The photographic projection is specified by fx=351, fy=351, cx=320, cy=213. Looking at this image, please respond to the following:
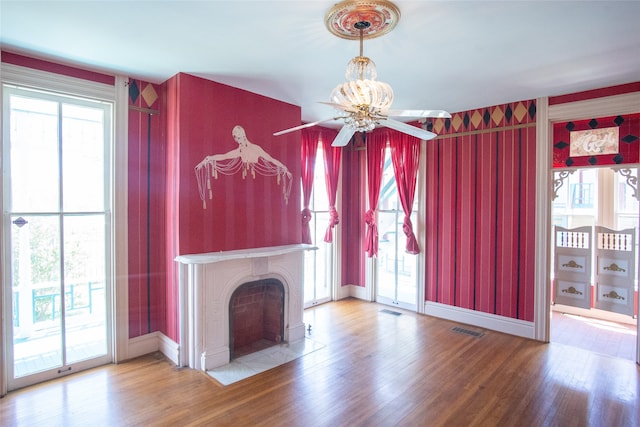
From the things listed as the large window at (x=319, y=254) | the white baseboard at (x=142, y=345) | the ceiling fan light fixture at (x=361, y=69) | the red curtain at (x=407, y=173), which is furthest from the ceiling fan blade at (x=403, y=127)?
the white baseboard at (x=142, y=345)

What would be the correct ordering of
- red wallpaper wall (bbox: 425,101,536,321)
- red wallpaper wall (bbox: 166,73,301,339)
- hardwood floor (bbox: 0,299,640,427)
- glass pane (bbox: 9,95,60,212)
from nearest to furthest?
hardwood floor (bbox: 0,299,640,427) < glass pane (bbox: 9,95,60,212) < red wallpaper wall (bbox: 166,73,301,339) < red wallpaper wall (bbox: 425,101,536,321)

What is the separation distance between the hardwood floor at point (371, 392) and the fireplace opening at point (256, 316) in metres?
0.55

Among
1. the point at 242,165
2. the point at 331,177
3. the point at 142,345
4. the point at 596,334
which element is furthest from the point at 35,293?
the point at 596,334

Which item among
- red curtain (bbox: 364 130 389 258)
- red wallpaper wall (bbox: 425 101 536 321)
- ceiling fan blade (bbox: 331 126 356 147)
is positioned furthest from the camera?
red curtain (bbox: 364 130 389 258)

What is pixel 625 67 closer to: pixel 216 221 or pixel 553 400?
pixel 553 400

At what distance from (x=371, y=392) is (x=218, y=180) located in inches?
91.9

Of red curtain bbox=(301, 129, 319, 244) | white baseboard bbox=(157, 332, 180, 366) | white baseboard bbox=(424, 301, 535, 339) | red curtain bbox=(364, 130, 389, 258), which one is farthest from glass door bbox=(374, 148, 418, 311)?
white baseboard bbox=(157, 332, 180, 366)

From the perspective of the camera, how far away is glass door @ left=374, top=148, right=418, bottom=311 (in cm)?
519

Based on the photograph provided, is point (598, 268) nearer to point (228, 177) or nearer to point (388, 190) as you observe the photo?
point (388, 190)

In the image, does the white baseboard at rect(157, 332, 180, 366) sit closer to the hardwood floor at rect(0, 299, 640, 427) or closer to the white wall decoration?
the hardwood floor at rect(0, 299, 640, 427)

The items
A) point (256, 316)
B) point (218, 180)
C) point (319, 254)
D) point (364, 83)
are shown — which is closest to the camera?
point (364, 83)

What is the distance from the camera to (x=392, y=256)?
5.37 metres

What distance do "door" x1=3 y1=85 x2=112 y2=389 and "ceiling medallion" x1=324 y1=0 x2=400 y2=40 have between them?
2.37 m

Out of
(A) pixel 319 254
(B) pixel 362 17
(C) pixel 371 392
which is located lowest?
(C) pixel 371 392
